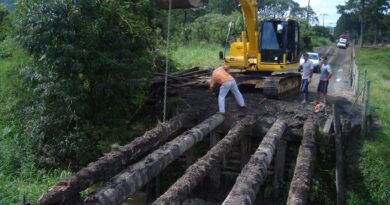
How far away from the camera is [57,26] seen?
35.8 feet

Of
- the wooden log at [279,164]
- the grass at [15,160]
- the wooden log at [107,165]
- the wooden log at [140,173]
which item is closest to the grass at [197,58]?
the grass at [15,160]

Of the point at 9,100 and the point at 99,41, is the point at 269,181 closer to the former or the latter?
the point at 99,41

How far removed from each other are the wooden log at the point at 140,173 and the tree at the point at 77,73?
2.40 meters

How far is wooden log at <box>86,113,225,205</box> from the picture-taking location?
266 inches

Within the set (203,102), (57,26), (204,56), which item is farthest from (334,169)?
(204,56)

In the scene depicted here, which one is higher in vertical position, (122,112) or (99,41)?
(99,41)

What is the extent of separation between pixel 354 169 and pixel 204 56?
17.9 meters

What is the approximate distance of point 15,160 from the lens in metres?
10.5

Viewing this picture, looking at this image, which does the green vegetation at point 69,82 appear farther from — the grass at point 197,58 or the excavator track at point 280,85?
the grass at point 197,58

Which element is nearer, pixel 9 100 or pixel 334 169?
pixel 334 169

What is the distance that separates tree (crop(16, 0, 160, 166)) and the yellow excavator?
12.5 ft

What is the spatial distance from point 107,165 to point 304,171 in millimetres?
3504

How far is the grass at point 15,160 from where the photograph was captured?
792 centimetres

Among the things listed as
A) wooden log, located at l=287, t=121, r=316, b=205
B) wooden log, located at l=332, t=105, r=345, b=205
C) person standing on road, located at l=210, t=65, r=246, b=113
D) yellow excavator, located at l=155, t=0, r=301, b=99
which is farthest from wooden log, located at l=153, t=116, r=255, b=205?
yellow excavator, located at l=155, t=0, r=301, b=99
